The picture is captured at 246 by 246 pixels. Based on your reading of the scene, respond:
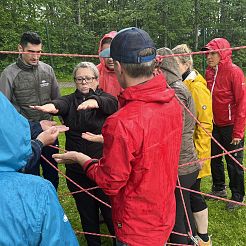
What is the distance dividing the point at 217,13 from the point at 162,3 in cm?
460

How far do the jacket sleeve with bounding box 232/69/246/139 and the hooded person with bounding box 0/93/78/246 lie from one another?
9.32ft

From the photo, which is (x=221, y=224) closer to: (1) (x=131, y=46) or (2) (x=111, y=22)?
(1) (x=131, y=46)

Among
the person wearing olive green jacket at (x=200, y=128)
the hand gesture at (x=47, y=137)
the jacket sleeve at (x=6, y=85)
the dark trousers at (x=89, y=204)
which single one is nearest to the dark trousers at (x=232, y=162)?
the person wearing olive green jacket at (x=200, y=128)

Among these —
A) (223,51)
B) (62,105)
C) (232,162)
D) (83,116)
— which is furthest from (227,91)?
(62,105)

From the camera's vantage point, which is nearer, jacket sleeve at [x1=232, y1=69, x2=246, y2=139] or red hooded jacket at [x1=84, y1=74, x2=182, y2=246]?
red hooded jacket at [x1=84, y1=74, x2=182, y2=246]

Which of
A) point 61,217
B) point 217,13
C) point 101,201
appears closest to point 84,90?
point 101,201

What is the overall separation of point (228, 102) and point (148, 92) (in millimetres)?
2403

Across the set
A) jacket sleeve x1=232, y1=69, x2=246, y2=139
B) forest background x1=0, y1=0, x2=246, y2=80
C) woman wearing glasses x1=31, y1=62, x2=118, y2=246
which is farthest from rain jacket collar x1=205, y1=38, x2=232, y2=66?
forest background x1=0, y1=0, x2=246, y2=80

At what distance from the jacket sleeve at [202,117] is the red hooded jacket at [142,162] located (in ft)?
3.94

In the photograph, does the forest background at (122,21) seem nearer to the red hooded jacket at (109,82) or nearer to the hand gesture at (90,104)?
the red hooded jacket at (109,82)

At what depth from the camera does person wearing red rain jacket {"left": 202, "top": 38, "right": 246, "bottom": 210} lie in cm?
371

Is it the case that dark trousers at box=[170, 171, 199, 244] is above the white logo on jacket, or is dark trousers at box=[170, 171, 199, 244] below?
below

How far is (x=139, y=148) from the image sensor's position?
1.68 metres

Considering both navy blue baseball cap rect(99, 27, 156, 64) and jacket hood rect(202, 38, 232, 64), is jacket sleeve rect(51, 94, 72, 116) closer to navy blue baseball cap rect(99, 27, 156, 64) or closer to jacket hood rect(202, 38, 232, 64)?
navy blue baseball cap rect(99, 27, 156, 64)
